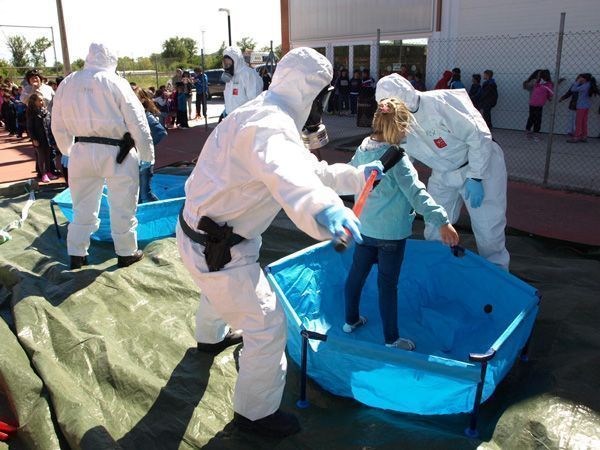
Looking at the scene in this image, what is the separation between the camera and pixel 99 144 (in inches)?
160

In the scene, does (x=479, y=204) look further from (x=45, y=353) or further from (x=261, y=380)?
(x=45, y=353)

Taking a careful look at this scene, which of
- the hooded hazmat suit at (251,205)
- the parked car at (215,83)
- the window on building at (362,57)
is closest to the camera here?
the hooded hazmat suit at (251,205)

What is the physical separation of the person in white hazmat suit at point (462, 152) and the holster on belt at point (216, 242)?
1633mm

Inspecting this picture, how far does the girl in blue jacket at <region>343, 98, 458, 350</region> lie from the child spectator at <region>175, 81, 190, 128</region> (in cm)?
1203

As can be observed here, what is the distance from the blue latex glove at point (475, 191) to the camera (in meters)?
3.54

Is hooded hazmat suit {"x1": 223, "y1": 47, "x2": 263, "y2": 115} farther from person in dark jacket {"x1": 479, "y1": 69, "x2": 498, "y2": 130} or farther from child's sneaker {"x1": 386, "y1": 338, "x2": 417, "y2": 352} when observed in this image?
person in dark jacket {"x1": 479, "y1": 69, "x2": 498, "y2": 130}

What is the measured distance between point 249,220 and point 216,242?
0.18 metres

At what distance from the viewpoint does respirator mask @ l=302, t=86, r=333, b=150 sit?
97.6 inches

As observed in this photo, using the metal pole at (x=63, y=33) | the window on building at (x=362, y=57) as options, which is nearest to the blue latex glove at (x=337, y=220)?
the metal pole at (x=63, y=33)

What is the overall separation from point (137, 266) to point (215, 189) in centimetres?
226

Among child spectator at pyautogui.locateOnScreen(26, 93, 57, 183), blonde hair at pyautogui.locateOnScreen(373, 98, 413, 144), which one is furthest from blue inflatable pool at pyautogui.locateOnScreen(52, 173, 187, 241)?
child spectator at pyautogui.locateOnScreen(26, 93, 57, 183)

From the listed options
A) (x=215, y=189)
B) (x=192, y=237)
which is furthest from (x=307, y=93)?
(x=192, y=237)

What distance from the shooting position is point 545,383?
264 cm

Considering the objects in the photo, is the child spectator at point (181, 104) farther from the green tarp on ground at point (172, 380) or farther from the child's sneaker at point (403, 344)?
the child's sneaker at point (403, 344)
